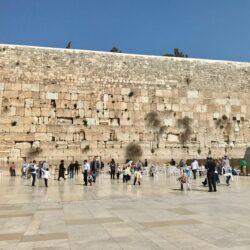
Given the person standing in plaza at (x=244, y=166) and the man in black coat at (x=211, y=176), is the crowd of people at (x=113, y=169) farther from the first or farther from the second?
the man in black coat at (x=211, y=176)

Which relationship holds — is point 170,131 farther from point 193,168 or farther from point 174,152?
point 193,168

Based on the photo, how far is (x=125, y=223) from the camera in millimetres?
4906

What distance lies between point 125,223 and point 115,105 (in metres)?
13.0

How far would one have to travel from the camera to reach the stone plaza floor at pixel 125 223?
3.81 metres

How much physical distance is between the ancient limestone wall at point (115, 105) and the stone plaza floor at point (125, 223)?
881 cm

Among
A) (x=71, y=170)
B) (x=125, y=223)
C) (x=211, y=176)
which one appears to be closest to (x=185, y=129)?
(x=71, y=170)

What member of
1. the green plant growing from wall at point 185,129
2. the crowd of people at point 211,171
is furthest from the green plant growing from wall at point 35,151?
the green plant growing from wall at point 185,129

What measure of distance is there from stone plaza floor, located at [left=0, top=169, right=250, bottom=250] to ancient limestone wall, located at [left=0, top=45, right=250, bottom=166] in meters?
8.81

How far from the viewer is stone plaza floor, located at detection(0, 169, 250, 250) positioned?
3.81 metres

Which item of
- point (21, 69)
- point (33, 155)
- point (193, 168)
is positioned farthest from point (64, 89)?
point (193, 168)

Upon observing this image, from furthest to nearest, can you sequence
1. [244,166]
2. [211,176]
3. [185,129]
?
[185,129] → [244,166] → [211,176]

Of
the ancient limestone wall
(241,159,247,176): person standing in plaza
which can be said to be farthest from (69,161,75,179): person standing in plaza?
(241,159,247,176): person standing in plaza

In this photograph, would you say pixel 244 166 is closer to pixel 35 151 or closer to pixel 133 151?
pixel 133 151

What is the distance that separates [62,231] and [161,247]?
1560 mm
